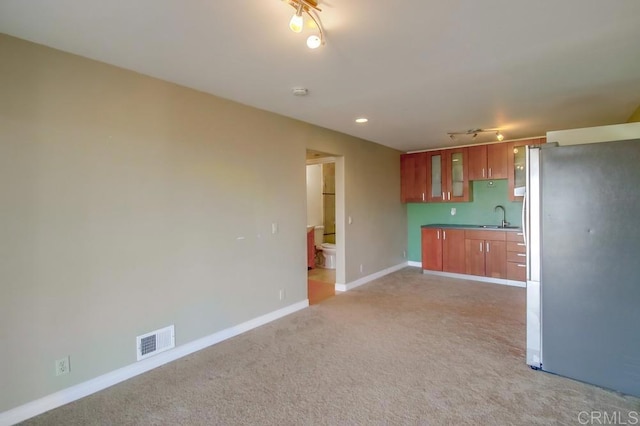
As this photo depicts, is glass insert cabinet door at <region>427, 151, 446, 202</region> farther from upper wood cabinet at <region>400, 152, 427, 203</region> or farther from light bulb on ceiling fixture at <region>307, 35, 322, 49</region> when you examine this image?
light bulb on ceiling fixture at <region>307, 35, 322, 49</region>

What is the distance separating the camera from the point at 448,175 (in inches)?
244

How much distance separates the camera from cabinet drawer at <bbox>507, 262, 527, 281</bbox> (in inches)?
207

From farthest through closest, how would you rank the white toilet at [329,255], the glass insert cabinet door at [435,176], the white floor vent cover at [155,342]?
1. the white toilet at [329,255]
2. the glass insert cabinet door at [435,176]
3. the white floor vent cover at [155,342]

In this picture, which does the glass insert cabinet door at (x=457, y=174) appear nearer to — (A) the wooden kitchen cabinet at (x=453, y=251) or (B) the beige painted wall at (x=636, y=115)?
(A) the wooden kitchen cabinet at (x=453, y=251)

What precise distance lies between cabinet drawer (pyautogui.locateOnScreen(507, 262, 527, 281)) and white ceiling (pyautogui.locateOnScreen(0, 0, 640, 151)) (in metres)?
2.59

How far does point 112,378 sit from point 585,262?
12.2ft

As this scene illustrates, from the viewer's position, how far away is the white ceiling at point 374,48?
1.83 m

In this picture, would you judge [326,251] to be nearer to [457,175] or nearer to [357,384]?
[457,175]

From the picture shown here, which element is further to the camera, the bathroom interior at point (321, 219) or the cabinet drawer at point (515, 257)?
the bathroom interior at point (321, 219)

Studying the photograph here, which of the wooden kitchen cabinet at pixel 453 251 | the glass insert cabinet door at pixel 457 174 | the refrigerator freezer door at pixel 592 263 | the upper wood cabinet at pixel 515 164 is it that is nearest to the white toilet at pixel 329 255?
the wooden kitchen cabinet at pixel 453 251

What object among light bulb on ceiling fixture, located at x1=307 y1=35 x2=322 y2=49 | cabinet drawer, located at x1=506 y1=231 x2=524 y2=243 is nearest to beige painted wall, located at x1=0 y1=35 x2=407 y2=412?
light bulb on ceiling fixture, located at x1=307 y1=35 x2=322 y2=49

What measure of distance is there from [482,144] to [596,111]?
1.97 meters

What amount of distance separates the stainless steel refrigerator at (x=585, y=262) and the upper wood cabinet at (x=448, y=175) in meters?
3.40

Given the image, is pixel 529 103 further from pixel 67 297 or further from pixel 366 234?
pixel 67 297
